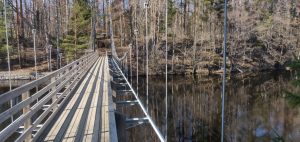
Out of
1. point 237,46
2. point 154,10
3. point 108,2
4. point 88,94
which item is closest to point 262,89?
→ point 237,46

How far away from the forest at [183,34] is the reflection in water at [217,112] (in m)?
9.59

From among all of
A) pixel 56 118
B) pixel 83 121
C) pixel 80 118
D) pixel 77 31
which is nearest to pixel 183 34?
pixel 77 31

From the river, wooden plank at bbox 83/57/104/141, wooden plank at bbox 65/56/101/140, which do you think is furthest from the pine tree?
wooden plank at bbox 83/57/104/141

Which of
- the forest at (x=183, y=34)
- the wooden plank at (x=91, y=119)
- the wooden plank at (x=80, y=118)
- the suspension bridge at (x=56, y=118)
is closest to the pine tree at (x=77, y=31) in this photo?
the forest at (x=183, y=34)

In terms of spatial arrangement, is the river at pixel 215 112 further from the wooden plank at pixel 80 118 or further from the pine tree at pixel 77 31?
the pine tree at pixel 77 31

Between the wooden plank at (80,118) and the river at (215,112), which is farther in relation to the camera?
the river at (215,112)

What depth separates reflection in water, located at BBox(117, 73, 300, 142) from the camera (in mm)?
18109

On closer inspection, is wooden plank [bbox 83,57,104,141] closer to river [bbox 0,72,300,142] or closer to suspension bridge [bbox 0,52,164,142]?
suspension bridge [bbox 0,52,164,142]

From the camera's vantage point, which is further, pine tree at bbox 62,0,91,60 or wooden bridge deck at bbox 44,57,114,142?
pine tree at bbox 62,0,91,60

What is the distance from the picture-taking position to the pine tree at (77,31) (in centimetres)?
4406

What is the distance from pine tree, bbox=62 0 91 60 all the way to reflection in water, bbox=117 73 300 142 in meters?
11.2

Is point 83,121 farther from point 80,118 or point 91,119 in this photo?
point 80,118

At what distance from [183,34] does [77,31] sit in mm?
14590

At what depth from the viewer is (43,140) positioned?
537cm
